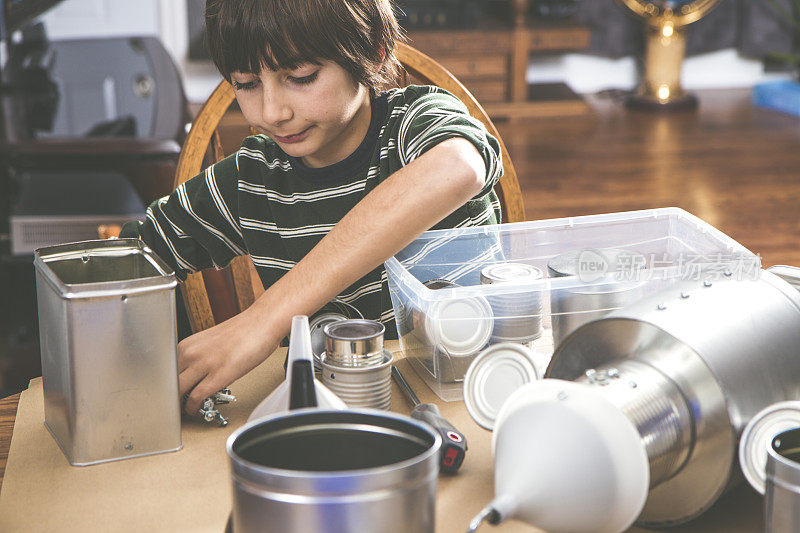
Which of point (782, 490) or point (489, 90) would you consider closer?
point (782, 490)

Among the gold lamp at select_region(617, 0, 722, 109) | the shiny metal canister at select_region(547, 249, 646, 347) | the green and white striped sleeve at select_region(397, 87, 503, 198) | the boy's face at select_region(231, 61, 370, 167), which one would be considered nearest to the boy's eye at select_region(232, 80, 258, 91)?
the boy's face at select_region(231, 61, 370, 167)

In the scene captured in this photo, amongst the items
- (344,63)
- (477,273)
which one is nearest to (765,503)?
(477,273)

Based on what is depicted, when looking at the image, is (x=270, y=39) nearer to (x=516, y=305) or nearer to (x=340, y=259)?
(x=340, y=259)

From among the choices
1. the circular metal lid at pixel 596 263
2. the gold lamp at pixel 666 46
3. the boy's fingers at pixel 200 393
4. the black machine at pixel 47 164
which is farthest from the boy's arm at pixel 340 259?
the gold lamp at pixel 666 46

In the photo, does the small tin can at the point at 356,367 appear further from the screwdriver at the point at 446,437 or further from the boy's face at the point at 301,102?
the boy's face at the point at 301,102

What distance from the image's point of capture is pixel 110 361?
588 millimetres

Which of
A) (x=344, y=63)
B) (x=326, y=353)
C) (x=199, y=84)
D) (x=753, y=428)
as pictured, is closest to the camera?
(x=753, y=428)

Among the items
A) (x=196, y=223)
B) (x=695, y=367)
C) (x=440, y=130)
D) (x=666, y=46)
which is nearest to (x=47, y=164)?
(x=196, y=223)

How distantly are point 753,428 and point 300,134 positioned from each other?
596 millimetres

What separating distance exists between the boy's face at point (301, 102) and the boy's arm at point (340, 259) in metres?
0.16

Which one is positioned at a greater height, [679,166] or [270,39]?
[270,39]

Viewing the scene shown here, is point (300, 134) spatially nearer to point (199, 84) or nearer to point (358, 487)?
point (358, 487)

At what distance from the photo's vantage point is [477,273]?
2.59ft

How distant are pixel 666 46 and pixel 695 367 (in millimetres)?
4673
